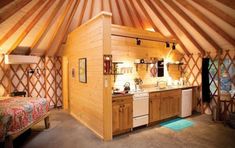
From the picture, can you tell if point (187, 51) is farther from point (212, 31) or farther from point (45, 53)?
point (45, 53)

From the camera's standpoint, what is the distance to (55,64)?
6332 mm

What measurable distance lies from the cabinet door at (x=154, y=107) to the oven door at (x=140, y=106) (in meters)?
0.15

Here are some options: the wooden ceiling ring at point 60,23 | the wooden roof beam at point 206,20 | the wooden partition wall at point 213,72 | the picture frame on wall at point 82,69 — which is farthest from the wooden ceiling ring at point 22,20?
the wooden partition wall at point 213,72

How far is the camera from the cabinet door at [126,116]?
144 inches

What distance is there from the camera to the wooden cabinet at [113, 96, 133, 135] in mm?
3547

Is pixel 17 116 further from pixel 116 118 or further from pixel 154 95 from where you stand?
pixel 154 95

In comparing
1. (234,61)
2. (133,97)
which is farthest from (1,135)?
(234,61)

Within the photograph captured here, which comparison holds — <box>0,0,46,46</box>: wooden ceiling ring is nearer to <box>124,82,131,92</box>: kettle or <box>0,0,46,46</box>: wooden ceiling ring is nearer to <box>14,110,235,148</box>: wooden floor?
<box>14,110,235,148</box>: wooden floor

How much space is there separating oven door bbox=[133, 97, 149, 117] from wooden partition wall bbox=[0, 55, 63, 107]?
3830 millimetres

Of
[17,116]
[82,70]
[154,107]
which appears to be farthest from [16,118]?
[154,107]

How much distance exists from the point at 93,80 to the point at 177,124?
2635 mm

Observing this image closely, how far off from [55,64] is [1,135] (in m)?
3.99

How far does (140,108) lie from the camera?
3973 millimetres

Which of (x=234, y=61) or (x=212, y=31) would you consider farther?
(x=234, y=61)
